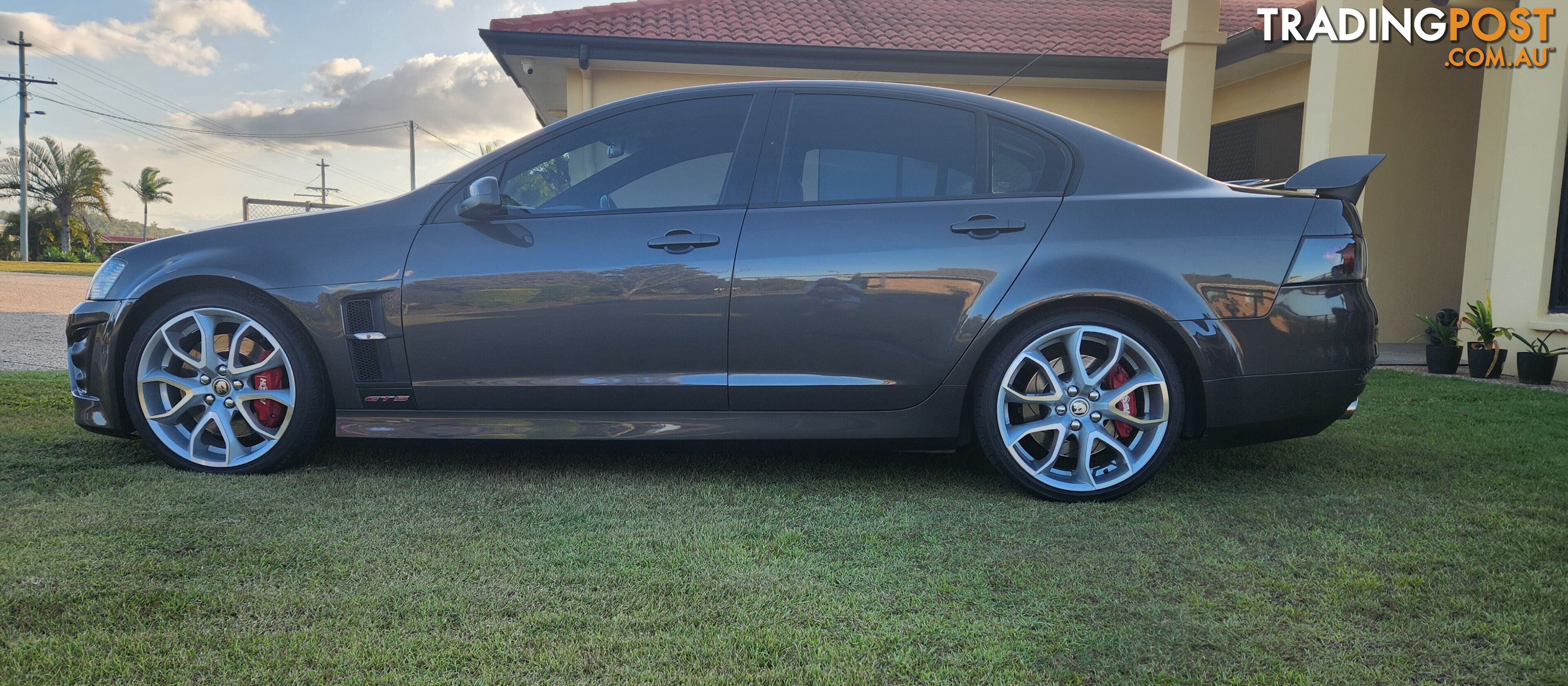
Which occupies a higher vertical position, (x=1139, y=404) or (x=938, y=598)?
(x=1139, y=404)

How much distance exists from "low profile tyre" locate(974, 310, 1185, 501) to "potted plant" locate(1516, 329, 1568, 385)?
500cm

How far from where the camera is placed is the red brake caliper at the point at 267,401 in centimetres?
335

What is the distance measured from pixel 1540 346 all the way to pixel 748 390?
251 inches

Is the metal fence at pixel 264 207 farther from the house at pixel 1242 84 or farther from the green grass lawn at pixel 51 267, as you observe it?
the green grass lawn at pixel 51 267

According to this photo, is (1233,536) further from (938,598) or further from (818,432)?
(818,432)

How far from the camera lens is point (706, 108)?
3.41 m

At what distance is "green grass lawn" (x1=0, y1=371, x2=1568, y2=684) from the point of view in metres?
1.87

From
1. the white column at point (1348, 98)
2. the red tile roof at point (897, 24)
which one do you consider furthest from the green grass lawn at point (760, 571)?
the red tile roof at point (897, 24)

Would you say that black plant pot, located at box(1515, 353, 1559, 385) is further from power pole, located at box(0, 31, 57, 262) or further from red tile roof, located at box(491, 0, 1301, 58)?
power pole, located at box(0, 31, 57, 262)

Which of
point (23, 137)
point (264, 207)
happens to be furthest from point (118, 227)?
point (264, 207)

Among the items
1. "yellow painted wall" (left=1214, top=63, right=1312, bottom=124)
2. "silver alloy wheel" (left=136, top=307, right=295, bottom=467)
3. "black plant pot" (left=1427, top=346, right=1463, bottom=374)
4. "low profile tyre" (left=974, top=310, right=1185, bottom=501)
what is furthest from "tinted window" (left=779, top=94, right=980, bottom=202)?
"yellow painted wall" (left=1214, top=63, right=1312, bottom=124)

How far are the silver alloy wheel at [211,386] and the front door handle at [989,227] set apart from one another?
7.95 ft

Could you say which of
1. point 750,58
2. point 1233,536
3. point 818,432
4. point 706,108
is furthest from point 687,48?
point 1233,536

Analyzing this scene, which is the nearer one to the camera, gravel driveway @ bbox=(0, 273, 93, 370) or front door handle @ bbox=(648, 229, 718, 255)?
front door handle @ bbox=(648, 229, 718, 255)
